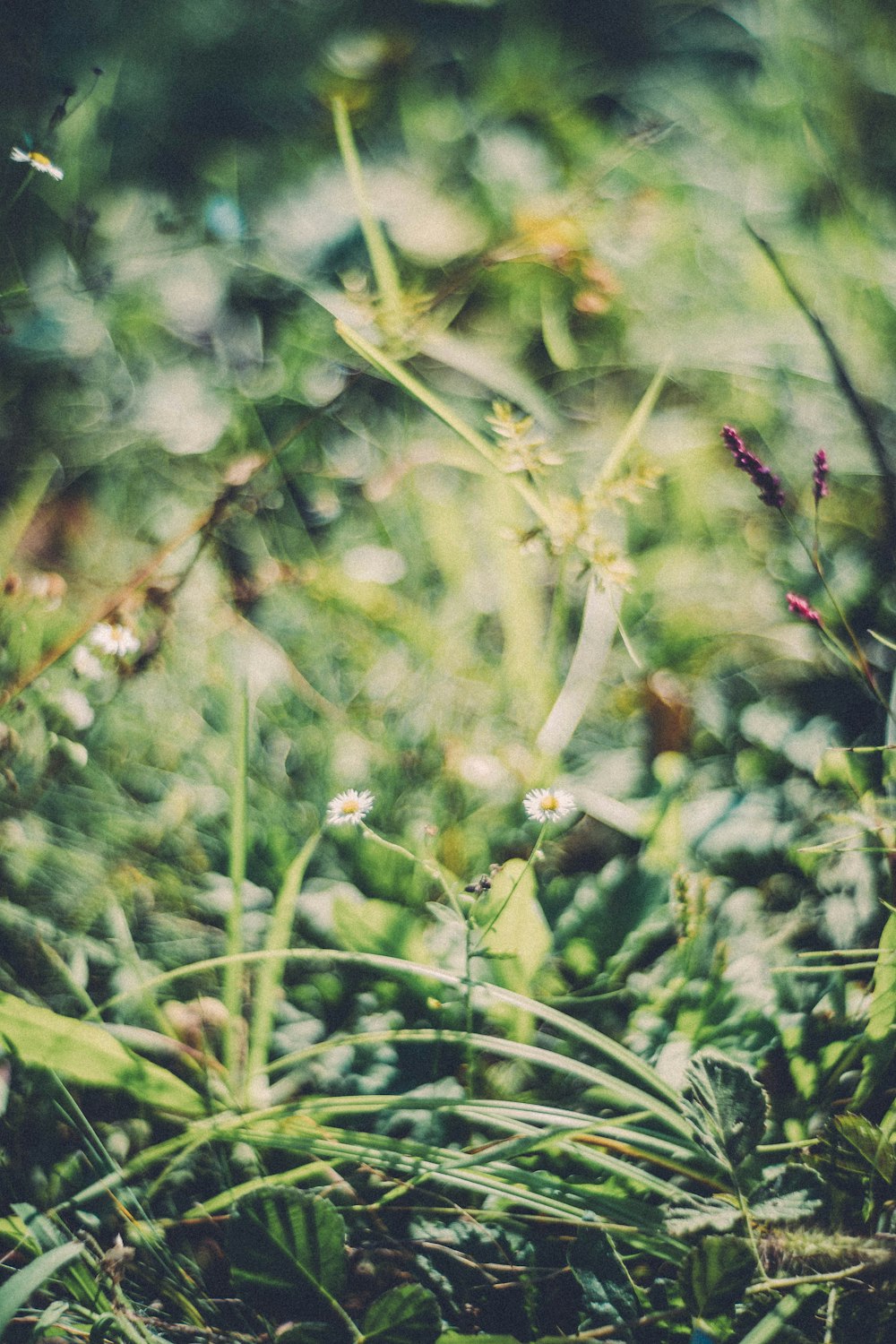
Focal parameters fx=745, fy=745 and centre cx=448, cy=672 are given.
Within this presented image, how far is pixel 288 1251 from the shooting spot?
73 cm

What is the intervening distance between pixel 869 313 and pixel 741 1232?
137 centimetres

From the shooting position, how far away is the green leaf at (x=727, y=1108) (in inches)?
28.5

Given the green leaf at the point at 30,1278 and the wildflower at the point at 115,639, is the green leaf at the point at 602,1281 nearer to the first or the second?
the green leaf at the point at 30,1278

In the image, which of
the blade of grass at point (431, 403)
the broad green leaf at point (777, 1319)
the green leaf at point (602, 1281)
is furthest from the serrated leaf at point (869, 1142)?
the blade of grass at point (431, 403)

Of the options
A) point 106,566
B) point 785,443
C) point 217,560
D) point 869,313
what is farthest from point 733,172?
point 106,566

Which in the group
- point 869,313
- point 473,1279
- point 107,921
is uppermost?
point 869,313

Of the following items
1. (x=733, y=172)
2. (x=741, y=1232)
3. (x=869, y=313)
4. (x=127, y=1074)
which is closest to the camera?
(x=741, y=1232)

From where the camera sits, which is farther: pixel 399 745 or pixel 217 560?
pixel 217 560

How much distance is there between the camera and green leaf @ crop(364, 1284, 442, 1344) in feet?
2.33

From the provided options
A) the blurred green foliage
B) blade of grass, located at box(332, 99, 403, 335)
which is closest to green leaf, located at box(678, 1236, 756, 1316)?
the blurred green foliage

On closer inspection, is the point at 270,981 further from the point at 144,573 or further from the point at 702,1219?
the point at 144,573

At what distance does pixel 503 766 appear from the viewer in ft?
3.48

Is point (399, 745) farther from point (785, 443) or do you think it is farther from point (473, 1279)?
point (785, 443)

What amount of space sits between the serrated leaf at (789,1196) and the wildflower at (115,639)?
3.22 ft
